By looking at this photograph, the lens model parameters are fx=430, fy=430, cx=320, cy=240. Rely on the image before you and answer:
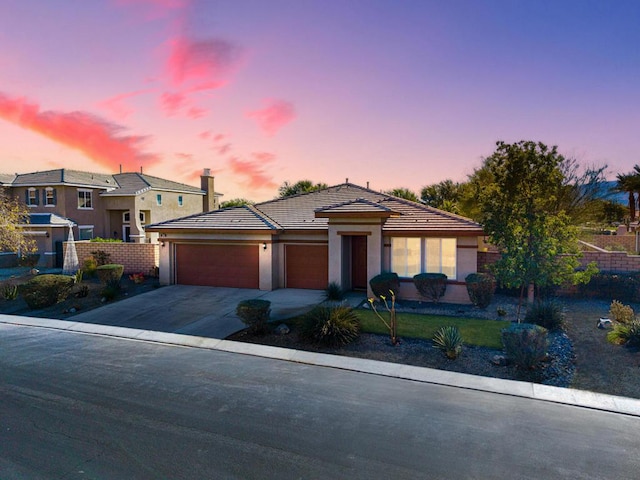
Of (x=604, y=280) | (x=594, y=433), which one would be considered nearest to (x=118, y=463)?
(x=594, y=433)

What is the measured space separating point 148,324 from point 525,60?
1755 cm

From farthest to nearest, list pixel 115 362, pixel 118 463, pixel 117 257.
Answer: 1. pixel 117 257
2. pixel 115 362
3. pixel 118 463

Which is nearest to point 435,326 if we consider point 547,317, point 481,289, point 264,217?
point 547,317

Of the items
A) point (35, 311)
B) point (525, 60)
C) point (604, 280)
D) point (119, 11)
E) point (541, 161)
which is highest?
point (119, 11)

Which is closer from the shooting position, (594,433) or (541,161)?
(594,433)

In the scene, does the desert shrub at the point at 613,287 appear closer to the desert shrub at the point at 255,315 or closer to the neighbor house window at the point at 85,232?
the desert shrub at the point at 255,315

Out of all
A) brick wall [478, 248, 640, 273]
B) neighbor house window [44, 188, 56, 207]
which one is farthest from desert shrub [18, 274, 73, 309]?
neighbor house window [44, 188, 56, 207]

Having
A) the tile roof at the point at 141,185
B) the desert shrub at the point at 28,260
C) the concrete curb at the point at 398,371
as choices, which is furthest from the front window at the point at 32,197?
the concrete curb at the point at 398,371

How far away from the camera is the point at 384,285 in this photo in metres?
17.5

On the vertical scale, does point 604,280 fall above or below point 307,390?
above

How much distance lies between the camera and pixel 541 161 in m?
13.8

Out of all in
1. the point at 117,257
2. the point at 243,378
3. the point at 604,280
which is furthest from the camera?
the point at 117,257

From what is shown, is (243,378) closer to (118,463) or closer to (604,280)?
(118,463)

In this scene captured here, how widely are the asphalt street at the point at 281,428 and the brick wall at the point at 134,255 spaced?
13689 millimetres
